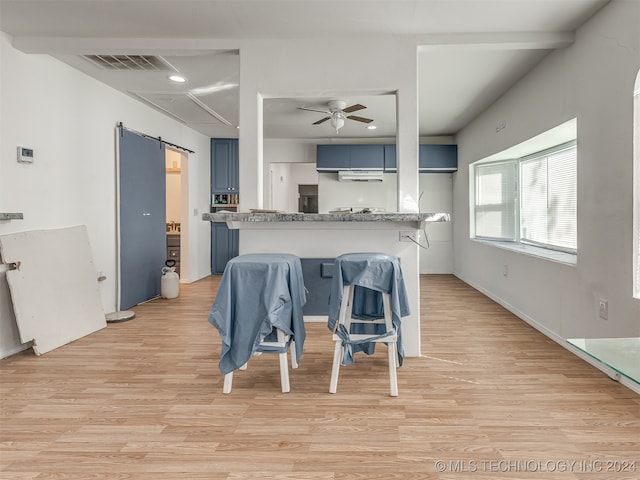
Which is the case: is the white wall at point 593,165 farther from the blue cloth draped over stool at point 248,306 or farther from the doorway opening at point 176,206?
the doorway opening at point 176,206

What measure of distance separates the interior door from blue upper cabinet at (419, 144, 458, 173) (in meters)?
4.10

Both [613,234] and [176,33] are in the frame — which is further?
[176,33]

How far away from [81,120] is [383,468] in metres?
4.00

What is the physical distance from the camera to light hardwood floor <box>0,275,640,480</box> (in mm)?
1646

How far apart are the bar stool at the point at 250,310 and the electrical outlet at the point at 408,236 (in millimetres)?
1087

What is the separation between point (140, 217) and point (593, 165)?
15.0ft

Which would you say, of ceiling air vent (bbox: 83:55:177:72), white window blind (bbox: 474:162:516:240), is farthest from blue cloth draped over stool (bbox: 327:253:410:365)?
white window blind (bbox: 474:162:516:240)

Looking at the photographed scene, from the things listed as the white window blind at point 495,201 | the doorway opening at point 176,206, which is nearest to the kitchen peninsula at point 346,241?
the white window blind at point 495,201

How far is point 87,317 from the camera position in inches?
145

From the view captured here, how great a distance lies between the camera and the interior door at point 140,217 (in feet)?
14.9

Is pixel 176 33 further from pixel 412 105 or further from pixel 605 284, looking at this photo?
pixel 605 284

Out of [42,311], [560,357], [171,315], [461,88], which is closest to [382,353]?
[560,357]

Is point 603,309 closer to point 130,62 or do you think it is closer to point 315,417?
point 315,417

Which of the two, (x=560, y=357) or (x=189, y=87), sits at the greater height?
(x=189, y=87)
